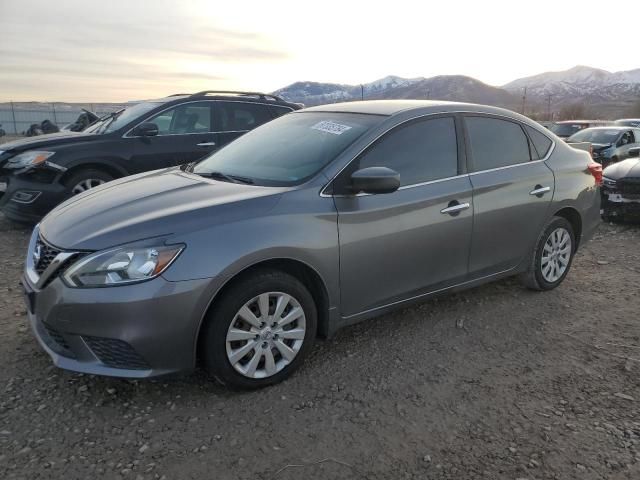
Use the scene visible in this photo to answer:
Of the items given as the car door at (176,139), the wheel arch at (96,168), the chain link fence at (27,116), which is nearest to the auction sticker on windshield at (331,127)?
the car door at (176,139)

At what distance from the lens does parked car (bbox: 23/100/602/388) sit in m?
2.68

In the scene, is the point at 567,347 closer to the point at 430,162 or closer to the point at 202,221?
the point at 430,162

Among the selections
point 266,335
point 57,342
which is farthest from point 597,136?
point 57,342

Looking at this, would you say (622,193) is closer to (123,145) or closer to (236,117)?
(236,117)

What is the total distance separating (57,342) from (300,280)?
1.37m

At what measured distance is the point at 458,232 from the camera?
3.74 m

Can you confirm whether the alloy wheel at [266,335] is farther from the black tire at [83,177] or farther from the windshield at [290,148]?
the black tire at [83,177]

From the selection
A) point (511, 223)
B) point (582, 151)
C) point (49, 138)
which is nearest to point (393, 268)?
point (511, 223)

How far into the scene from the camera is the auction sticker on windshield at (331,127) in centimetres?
361

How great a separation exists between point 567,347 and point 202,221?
2661 millimetres

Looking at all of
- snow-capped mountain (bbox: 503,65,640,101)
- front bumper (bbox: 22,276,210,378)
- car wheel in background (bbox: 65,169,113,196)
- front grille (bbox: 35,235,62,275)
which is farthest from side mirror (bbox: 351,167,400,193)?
snow-capped mountain (bbox: 503,65,640,101)

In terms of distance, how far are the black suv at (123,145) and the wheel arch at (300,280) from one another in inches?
140

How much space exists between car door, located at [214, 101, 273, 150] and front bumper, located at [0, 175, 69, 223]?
2.17m

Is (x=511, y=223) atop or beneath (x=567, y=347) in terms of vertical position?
atop
